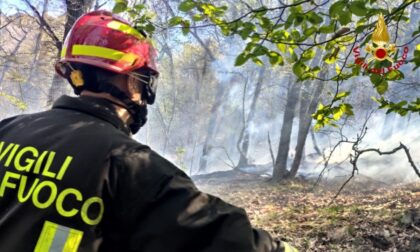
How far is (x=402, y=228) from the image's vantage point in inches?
224

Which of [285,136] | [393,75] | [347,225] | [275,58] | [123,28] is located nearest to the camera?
[123,28]

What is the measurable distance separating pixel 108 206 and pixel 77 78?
0.75 m

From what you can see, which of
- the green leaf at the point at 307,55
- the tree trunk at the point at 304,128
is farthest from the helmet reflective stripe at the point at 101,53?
the tree trunk at the point at 304,128

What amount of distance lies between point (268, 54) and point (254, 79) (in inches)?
1129

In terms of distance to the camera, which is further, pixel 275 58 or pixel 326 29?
pixel 275 58

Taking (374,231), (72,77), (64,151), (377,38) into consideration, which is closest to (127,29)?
(72,77)

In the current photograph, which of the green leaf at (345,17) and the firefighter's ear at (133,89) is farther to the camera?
the green leaf at (345,17)

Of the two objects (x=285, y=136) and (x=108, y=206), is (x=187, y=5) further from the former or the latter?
(x=285, y=136)

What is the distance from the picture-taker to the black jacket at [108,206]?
1353mm

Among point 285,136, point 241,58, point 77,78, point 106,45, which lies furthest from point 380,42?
point 285,136

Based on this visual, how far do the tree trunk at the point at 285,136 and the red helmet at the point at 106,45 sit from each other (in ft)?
44.1

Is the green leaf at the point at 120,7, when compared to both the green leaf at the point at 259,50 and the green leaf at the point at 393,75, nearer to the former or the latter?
the green leaf at the point at 259,50

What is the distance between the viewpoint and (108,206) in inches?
54.8

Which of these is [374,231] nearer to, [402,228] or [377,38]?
[402,228]
